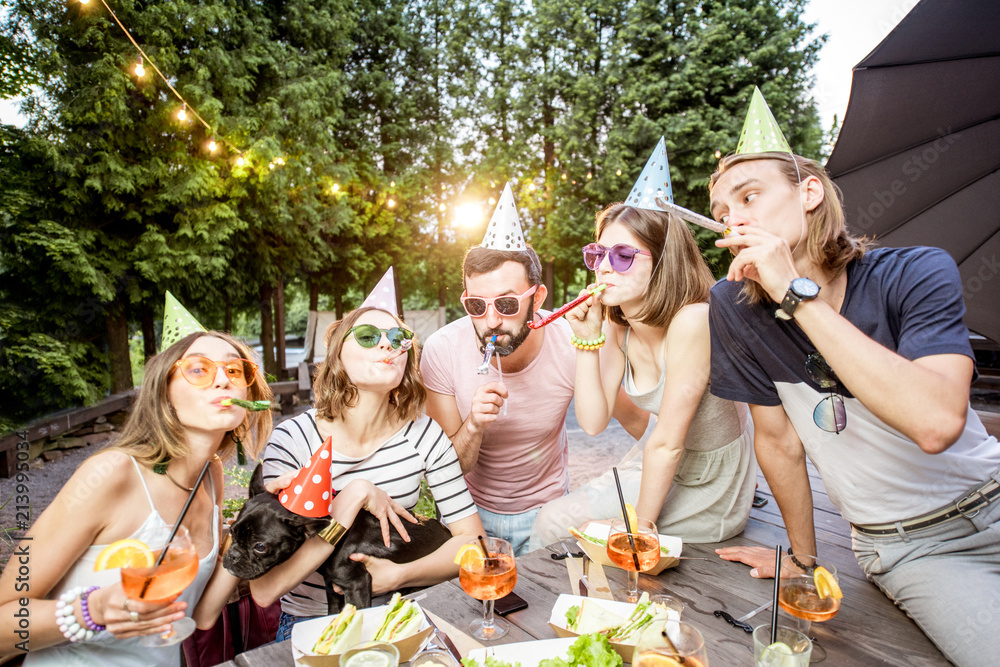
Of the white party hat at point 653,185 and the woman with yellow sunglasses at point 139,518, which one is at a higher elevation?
the white party hat at point 653,185

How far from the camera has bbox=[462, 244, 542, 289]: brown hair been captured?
297cm

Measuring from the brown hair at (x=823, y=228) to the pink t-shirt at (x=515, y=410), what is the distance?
4.69 feet

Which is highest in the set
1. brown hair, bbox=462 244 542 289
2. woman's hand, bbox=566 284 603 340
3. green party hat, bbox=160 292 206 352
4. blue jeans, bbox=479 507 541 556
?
brown hair, bbox=462 244 542 289

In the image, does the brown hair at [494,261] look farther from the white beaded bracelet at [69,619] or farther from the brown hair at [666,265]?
the white beaded bracelet at [69,619]

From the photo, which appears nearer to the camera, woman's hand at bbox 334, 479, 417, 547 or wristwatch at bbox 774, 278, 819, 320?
wristwatch at bbox 774, 278, 819, 320

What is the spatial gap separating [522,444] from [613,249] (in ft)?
4.26

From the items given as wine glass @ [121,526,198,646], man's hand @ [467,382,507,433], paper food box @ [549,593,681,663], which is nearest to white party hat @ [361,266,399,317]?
man's hand @ [467,382,507,433]

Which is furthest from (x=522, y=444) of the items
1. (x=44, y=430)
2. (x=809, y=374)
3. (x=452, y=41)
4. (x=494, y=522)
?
(x=452, y=41)

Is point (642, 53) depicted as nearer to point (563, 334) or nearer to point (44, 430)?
point (563, 334)

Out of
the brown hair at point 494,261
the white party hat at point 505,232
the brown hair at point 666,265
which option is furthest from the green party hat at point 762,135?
the white party hat at point 505,232

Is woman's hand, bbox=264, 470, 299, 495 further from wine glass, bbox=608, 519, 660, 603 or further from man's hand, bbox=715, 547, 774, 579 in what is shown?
man's hand, bbox=715, 547, 774, 579

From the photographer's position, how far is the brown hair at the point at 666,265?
7.95ft

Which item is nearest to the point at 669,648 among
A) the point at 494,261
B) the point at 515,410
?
the point at 515,410

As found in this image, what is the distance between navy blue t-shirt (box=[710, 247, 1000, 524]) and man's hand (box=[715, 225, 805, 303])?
13.3 inches
